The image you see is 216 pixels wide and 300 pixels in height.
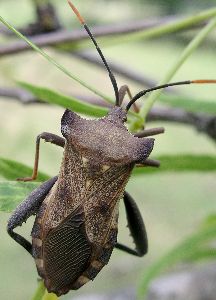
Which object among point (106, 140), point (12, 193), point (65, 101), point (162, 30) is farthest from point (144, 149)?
point (162, 30)

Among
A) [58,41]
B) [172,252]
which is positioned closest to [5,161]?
[172,252]

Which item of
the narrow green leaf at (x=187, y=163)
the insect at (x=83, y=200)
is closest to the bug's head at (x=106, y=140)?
the insect at (x=83, y=200)

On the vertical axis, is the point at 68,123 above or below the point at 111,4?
below

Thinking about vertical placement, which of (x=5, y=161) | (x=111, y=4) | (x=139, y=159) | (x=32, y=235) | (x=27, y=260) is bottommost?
(x=27, y=260)

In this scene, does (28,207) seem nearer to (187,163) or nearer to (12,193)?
(12,193)

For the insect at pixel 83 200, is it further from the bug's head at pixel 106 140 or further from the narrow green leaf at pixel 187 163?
the narrow green leaf at pixel 187 163

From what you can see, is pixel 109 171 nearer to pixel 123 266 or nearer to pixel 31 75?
pixel 123 266

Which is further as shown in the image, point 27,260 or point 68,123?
point 27,260
